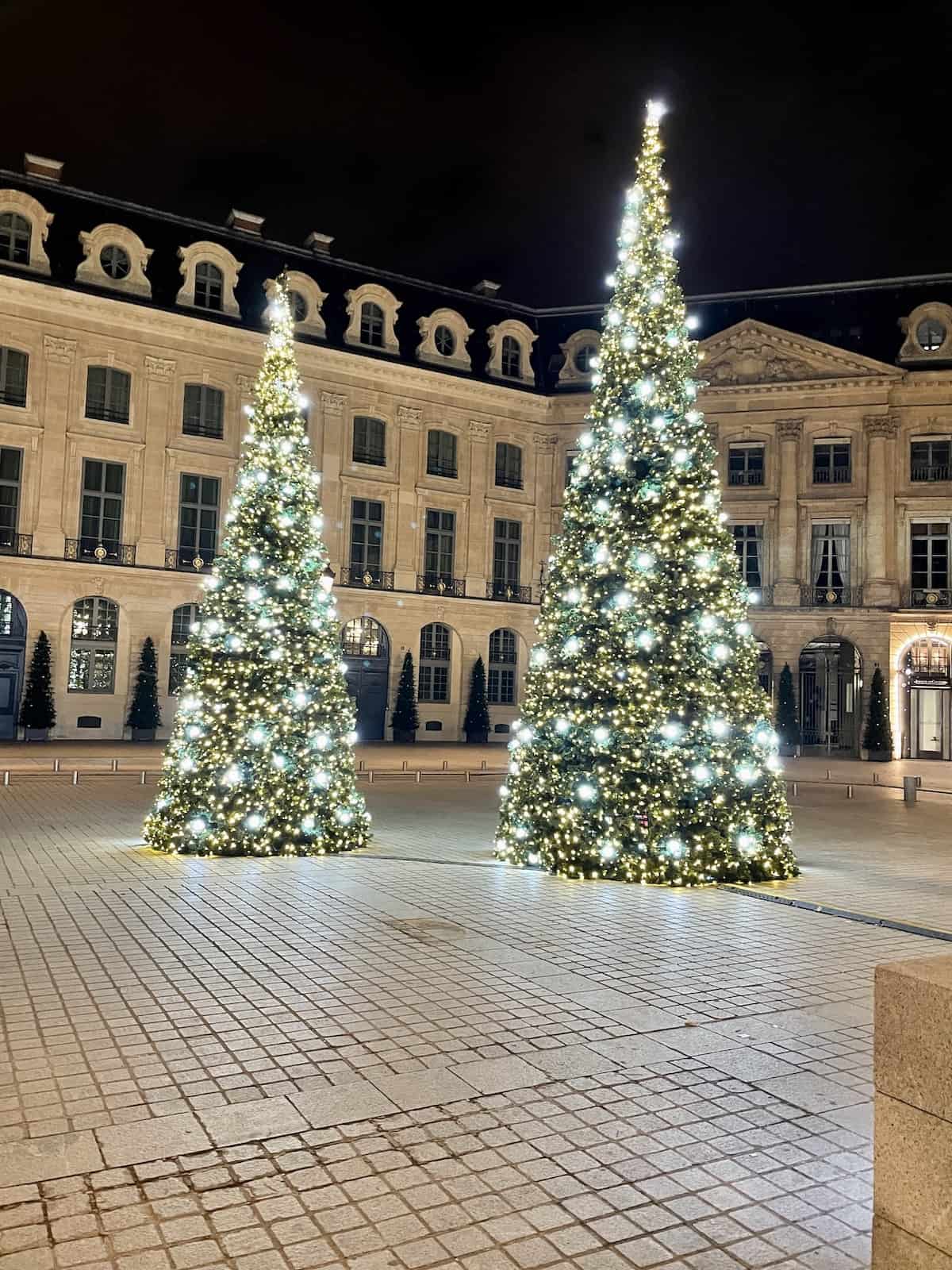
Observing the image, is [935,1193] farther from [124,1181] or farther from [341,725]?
[341,725]

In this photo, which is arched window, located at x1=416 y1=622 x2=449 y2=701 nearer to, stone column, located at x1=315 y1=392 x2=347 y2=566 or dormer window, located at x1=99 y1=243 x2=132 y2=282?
stone column, located at x1=315 y1=392 x2=347 y2=566

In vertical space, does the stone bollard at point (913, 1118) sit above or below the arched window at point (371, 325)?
below

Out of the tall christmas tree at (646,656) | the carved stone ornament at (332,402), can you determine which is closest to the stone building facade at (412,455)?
the carved stone ornament at (332,402)

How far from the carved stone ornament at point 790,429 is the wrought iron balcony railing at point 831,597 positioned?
567cm

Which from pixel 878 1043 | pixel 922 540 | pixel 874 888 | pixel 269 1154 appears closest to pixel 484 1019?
pixel 269 1154

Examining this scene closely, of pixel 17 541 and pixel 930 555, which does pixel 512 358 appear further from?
pixel 17 541

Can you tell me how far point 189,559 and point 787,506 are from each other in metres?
21.7

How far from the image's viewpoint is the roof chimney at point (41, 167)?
3441cm

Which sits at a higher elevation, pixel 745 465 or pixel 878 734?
pixel 745 465

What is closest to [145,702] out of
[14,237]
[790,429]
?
[14,237]

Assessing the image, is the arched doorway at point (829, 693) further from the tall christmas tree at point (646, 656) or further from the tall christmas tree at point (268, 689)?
the tall christmas tree at point (268, 689)

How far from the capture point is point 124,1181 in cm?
409

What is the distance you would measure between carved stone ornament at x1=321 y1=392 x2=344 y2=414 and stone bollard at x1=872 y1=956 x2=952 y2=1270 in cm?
3554

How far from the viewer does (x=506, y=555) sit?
41094 millimetres
